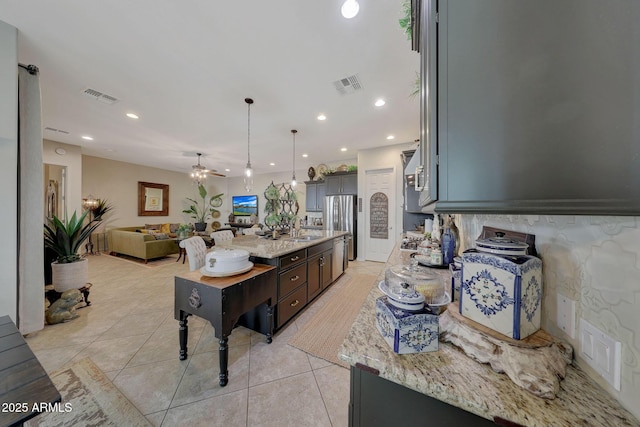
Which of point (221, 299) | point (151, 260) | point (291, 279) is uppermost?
point (221, 299)

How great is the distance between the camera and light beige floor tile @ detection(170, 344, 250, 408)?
1468 millimetres

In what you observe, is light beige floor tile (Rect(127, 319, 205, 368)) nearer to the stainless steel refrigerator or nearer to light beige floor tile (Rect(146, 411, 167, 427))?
light beige floor tile (Rect(146, 411, 167, 427))

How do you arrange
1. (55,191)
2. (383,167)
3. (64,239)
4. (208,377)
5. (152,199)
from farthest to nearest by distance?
(152,199) → (55,191) → (383,167) → (64,239) → (208,377)

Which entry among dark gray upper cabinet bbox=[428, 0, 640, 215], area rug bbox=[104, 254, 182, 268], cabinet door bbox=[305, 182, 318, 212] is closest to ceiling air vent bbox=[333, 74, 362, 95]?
dark gray upper cabinet bbox=[428, 0, 640, 215]

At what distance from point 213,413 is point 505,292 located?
6.09 ft

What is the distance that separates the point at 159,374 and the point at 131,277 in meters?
3.22

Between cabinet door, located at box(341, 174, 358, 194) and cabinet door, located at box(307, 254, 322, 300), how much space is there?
8.78 feet

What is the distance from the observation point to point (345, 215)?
16.8ft

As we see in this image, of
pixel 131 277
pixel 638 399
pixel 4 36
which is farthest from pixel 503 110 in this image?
pixel 131 277

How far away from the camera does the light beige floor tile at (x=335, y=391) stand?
1.34 metres

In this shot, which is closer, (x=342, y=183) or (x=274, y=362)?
(x=274, y=362)

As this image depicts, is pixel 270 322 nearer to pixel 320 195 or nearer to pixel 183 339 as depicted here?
pixel 183 339

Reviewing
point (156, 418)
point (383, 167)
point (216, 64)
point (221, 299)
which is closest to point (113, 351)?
point (156, 418)

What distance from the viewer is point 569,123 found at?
389mm
